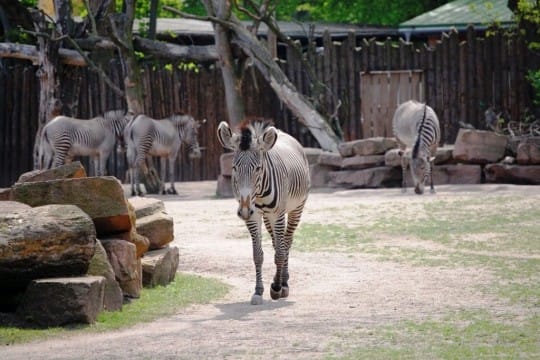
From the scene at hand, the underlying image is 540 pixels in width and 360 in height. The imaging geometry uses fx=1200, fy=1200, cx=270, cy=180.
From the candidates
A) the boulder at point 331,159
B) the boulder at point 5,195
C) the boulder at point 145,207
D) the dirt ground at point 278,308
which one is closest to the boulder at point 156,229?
the boulder at point 145,207

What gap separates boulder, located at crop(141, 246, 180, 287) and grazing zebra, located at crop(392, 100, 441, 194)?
921cm

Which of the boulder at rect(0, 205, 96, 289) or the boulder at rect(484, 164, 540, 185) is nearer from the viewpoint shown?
the boulder at rect(0, 205, 96, 289)

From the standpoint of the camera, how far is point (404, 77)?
2684cm

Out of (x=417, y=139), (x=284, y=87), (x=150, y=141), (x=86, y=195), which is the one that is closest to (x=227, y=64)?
(x=284, y=87)

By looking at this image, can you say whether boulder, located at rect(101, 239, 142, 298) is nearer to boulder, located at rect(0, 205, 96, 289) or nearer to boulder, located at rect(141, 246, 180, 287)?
boulder, located at rect(141, 246, 180, 287)

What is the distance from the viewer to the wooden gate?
26844 millimetres

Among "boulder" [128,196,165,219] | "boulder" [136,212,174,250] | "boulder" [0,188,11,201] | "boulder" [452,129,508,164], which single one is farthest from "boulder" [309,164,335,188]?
"boulder" [0,188,11,201]

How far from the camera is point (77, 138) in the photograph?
78.7 ft

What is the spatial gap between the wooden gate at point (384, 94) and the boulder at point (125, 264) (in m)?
16.8

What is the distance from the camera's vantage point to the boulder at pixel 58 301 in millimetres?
9266

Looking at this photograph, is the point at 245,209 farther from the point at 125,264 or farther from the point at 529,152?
the point at 529,152

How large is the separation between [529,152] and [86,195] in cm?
1296

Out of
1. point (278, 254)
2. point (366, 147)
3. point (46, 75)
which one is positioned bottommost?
point (278, 254)

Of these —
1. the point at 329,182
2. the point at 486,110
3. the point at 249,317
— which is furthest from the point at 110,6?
the point at 249,317
